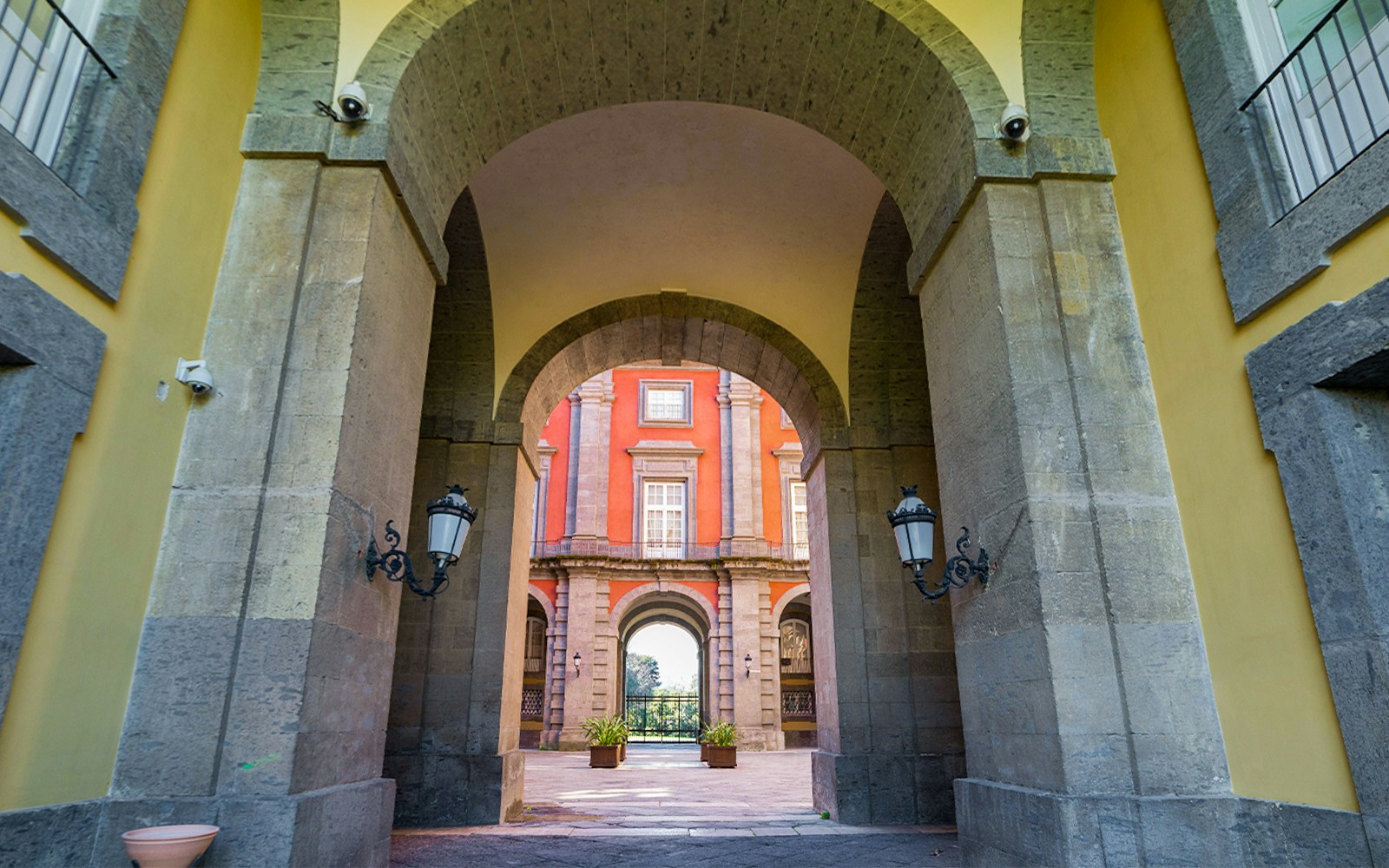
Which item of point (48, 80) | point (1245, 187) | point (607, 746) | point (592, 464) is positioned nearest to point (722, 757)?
point (607, 746)

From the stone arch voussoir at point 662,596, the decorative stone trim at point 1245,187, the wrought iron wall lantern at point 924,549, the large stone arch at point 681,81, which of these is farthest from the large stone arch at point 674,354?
the stone arch voussoir at point 662,596

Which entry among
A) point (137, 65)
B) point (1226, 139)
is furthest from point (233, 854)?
point (1226, 139)

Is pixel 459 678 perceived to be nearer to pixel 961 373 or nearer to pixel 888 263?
pixel 961 373

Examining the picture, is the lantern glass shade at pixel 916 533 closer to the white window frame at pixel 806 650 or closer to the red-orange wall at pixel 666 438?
the red-orange wall at pixel 666 438

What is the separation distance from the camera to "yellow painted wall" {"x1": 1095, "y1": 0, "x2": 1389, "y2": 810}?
3.31 meters

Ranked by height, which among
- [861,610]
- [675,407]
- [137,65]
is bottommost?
[861,610]

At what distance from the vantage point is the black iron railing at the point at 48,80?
334 centimetres

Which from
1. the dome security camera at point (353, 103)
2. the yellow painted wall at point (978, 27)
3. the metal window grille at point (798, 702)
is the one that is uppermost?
the yellow painted wall at point (978, 27)

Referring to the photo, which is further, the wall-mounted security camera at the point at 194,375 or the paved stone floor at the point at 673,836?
the paved stone floor at the point at 673,836

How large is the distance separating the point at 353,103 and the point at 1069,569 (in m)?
4.52

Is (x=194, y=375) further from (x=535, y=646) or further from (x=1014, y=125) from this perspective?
(x=535, y=646)

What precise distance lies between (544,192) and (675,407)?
54.4ft

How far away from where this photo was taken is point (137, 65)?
3.81 meters

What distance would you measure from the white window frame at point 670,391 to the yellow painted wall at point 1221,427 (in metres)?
19.8
